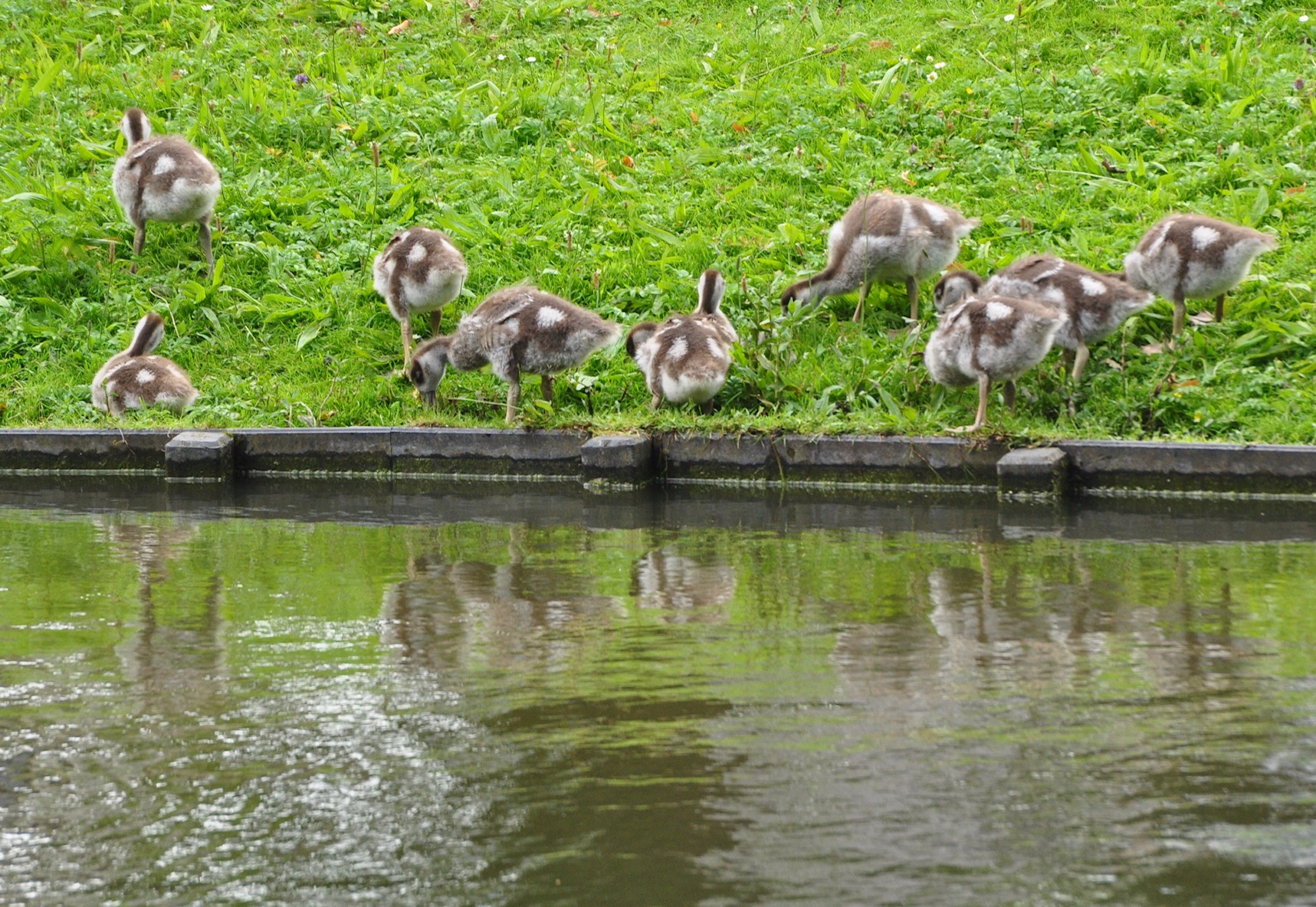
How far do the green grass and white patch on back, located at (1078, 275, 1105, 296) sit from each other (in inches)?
21.9

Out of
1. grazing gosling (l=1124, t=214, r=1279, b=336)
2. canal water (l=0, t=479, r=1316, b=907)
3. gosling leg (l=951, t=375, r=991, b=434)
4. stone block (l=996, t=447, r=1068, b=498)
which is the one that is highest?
grazing gosling (l=1124, t=214, r=1279, b=336)

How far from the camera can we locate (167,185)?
39.4ft

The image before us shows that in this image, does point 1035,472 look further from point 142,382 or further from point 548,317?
point 142,382

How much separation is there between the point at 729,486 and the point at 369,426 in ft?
8.29

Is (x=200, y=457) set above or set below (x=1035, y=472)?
above

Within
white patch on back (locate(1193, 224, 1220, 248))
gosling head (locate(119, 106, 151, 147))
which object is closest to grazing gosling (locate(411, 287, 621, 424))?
white patch on back (locate(1193, 224, 1220, 248))

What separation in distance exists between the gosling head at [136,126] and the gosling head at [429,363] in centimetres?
422

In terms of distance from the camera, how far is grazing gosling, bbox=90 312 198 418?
35.3 ft

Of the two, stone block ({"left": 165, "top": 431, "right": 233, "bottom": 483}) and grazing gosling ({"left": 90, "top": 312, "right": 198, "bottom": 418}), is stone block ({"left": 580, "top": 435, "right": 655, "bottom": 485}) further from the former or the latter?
grazing gosling ({"left": 90, "top": 312, "right": 198, "bottom": 418})

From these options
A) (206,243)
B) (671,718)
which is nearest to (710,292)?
(206,243)

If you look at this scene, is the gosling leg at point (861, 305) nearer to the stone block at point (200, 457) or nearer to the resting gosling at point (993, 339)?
the resting gosling at point (993, 339)

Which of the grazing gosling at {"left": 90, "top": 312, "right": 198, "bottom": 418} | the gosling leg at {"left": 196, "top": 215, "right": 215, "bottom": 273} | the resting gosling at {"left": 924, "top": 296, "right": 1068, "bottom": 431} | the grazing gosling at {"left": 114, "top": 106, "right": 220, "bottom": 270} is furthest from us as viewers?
the gosling leg at {"left": 196, "top": 215, "right": 215, "bottom": 273}

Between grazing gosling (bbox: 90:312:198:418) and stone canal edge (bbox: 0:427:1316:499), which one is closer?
stone canal edge (bbox: 0:427:1316:499)

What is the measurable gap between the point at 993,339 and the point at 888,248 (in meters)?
1.66
